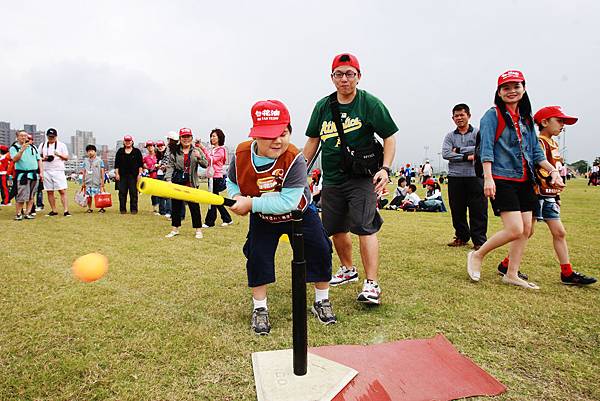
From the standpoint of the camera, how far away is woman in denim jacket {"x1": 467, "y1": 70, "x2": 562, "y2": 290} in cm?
389

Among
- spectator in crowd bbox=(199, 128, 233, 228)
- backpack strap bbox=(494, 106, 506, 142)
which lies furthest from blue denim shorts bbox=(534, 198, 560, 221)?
spectator in crowd bbox=(199, 128, 233, 228)

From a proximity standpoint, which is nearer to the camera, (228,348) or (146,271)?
(228,348)

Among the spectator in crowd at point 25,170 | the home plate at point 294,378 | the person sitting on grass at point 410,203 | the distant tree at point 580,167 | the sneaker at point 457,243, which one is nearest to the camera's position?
the home plate at point 294,378

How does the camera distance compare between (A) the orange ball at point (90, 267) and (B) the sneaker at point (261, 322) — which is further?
(A) the orange ball at point (90, 267)

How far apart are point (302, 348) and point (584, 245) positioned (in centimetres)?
622

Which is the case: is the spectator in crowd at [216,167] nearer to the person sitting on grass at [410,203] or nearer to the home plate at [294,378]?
the home plate at [294,378]

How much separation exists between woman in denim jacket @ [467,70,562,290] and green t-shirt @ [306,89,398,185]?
1.22 meters

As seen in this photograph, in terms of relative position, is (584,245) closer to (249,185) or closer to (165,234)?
(249,185)

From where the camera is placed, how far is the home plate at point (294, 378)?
2.05m

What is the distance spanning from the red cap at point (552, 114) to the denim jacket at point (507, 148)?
0.50 meters

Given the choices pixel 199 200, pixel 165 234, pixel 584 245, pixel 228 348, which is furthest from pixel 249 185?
pixel 584 245

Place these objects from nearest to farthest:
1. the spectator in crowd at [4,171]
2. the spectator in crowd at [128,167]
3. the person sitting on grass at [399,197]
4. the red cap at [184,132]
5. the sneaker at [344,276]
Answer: the sneaker at [344,276] → the red cap at [184,132] → the spectator in crowd at [4,171] → the spectator in crowd at [128,167] → the person sitting on grass at [399,197]

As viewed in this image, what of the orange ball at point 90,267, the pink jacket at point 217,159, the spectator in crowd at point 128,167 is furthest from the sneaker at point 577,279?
the spectator in crowd at point 128,167

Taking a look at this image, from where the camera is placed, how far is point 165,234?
7.36 m
